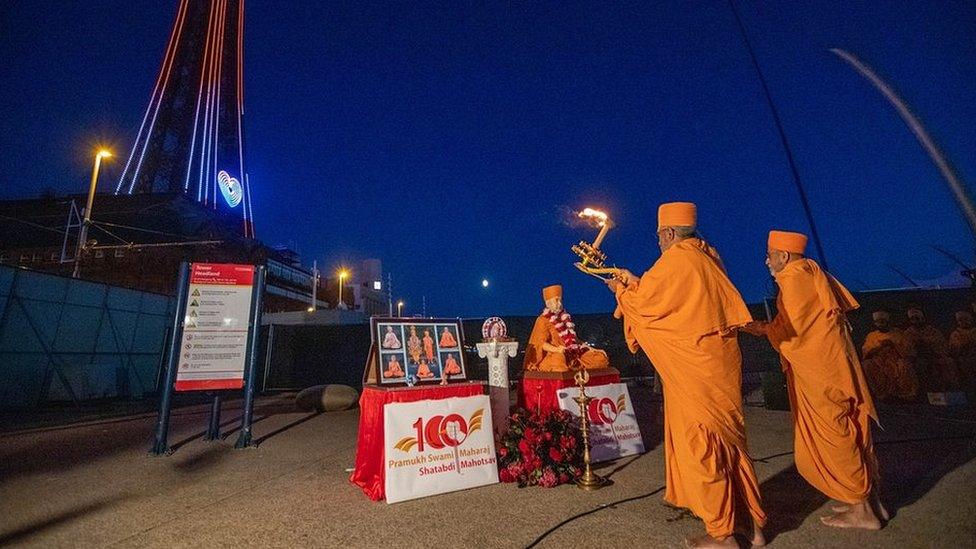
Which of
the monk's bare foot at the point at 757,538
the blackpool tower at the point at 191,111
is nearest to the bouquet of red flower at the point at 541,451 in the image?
the monk's bare foot at the point at 757,538

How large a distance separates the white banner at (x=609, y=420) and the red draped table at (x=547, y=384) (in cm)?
8

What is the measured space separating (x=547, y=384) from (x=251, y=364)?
15.0 ft

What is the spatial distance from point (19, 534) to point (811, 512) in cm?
A: 636

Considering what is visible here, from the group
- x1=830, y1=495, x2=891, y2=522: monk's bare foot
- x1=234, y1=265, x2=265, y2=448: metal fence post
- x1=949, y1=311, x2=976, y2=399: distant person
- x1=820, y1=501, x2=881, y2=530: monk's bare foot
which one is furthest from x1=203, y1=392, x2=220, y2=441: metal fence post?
x1=949, y1=311, x2=976, y2=399: distant person

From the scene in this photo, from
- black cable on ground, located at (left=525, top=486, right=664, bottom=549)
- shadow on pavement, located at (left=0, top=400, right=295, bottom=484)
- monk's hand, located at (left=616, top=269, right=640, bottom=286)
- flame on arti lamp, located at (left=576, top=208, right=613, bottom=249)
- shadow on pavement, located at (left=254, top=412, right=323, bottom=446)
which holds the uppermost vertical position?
flame on arti lamp, located at (left=576, top=208, right=613, bottom=249)

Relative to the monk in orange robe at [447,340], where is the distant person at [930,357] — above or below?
below

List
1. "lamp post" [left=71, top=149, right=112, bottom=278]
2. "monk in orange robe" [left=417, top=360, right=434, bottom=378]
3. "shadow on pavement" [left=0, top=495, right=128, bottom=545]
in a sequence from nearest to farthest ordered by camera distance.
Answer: "shadow on pavement" [left=0, top=495, right=128, bottom=545], "monk in orange robe" [left=417, top=360, right=434, bottom=378], "lamp post" [left=71, top=149, right=112, bottom=278]

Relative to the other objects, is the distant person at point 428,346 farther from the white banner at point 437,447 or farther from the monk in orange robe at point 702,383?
the monk in orange robe at point 702,383

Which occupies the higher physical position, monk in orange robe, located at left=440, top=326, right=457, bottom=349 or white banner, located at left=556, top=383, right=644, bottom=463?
monk in orange robe, located at left=440, top=326, right=457, bottom=349

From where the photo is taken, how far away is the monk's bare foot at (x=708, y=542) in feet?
8.84

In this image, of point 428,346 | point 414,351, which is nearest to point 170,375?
point 414,351

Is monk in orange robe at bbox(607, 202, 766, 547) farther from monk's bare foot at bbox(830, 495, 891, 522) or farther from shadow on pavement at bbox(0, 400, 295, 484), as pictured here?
shadow on pavement at bbox(0, 400, 295, 484)

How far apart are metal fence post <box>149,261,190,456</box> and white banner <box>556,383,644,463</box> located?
5464mm

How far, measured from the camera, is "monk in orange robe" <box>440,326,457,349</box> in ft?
16.0
